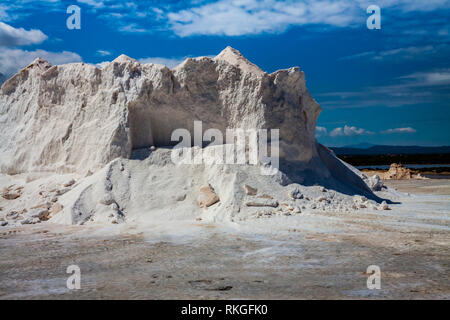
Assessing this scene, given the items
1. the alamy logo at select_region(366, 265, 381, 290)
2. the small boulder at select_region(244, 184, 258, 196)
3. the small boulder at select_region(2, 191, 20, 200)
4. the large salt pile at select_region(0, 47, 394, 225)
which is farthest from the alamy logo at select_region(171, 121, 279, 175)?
the alamy logo at select_region(366, 265, 381, 290)

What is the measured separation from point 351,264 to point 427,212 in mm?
6486

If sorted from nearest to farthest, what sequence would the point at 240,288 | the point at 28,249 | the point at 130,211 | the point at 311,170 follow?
the point at 240,288, the point at 28,249, the point at 130,211, the point at 311,170

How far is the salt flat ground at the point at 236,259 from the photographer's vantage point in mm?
4418

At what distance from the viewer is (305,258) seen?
5832mm

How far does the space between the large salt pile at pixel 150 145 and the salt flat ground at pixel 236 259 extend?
992 mm

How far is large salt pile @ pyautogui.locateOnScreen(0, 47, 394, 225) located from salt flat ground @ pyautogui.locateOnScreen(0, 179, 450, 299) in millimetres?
992

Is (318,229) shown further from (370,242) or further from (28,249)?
(28,249)

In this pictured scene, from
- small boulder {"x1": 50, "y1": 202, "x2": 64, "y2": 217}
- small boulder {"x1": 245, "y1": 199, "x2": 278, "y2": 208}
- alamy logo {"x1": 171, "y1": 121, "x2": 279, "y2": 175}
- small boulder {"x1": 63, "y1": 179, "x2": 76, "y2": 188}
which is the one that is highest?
alamy logo {"x1": 171, "y1": 121, "x2": 279, "y2": 175}

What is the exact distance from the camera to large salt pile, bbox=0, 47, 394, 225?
9.91 m

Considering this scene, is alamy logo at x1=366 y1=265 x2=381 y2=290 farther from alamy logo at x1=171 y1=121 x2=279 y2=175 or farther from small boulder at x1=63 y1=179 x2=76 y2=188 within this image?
small boulder at x1=63 y1=179 x2=76 y2=188
